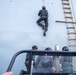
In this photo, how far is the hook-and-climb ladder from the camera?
5.39m

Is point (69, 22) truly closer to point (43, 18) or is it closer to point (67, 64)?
point (43, 18)

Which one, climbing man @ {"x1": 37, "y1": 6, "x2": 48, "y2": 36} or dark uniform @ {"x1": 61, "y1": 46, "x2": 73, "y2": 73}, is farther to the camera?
climbing man @ {"x1": 37, "y1": 6, "x2": 48, "y2": 36}

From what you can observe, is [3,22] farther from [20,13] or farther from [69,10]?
[69,10]

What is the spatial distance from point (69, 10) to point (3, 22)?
204 centimetres

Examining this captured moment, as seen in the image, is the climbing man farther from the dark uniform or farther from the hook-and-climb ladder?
the dark uniform

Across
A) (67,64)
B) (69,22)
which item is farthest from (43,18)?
(67,64)

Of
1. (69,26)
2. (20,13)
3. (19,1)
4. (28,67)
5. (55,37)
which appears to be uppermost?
(19,1)

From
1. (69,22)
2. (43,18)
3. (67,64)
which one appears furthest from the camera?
(69,22)

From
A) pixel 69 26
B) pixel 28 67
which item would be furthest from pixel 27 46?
pixel 28 67

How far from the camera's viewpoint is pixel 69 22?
5574 millimetres

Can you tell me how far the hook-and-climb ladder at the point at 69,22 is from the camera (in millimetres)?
5387

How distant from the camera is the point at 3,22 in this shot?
540cm

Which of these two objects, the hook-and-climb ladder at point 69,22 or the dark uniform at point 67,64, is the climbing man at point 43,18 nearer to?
the hook-and-climb ladder at point 69,22

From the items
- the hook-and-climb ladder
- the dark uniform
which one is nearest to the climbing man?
the hook-and-climb ladder
